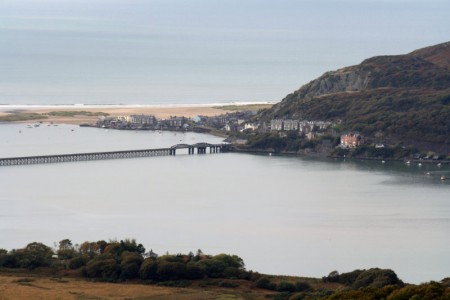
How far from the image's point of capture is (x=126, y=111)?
8006cm

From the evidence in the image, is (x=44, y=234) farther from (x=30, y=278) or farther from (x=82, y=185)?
(x=82, y=185)

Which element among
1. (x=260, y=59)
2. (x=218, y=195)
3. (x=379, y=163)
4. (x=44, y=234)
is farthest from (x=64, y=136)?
(x=260, y=59)

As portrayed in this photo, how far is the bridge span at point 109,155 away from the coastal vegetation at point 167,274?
21137 mm

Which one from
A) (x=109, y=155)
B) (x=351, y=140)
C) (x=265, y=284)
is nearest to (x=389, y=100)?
(x=351, y=140)

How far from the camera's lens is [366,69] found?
74.3 metres

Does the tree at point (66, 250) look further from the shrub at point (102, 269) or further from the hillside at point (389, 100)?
the hillside at point (389, 100)

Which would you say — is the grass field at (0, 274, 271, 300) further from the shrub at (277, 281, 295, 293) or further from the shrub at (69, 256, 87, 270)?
the shrub at (69, 256, 87, 270)

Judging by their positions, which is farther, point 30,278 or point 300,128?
point 300,128

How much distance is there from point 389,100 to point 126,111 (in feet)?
53.7

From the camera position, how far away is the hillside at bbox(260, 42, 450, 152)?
6372cm

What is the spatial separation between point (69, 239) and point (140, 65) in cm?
8465

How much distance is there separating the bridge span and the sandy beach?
41.6 ft

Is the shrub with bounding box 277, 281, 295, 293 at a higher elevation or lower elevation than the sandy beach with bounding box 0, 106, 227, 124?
lower

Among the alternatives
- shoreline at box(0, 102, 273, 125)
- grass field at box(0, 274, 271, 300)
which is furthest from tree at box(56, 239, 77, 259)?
shoreline at box(0, 102, 273, 125)
